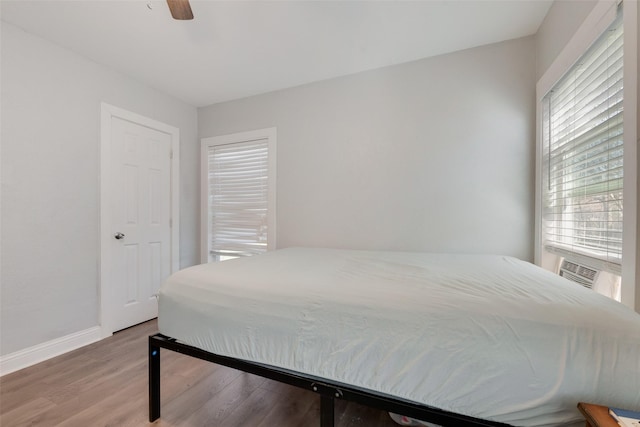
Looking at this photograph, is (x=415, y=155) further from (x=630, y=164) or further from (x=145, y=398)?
(x=145, y=398)

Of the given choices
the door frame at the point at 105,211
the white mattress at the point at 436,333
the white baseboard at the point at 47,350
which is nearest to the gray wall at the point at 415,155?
the white mattress at the point at 436,333

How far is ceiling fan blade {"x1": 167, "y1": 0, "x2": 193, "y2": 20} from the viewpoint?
128 centimetres

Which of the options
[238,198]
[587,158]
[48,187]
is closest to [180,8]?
[48,187]

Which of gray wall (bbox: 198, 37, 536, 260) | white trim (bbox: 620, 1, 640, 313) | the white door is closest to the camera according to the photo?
white trim (bbox: 620, 1, 640, 313)

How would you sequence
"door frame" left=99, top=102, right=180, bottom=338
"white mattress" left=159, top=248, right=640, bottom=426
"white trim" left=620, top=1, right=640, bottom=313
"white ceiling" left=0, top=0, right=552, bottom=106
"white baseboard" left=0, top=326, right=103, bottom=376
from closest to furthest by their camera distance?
"white mattress" left=159, top=248, right=640, bottom=426 → "white trim" left=620, top=1, right=640, bottom=313 → "white ceiling" left=0, top=0, right=552, bottom=106 → "white baseboard" left=0, top=326, right=103, bottom=376 → "door frame" left=99, top=102, right=180, bottom=338

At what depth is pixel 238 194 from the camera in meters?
3.12

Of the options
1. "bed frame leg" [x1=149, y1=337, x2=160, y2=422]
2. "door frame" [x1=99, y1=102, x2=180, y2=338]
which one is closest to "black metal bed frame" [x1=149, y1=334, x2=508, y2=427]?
"bed frame leg" [x1=149, y1=337, x2=160, y2=422]

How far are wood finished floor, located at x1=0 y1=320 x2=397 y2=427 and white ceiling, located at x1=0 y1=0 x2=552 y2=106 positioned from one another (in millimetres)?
2486

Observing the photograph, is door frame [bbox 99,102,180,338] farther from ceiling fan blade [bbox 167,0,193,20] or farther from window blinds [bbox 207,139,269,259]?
ceiling fan blade [bbox 167,0,193,20]

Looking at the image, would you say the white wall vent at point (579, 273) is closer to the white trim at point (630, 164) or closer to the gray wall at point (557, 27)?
the white trim at point (630, 164)

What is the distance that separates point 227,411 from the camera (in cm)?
144

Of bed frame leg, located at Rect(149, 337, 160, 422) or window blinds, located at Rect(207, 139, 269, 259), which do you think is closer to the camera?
bed frame leg, located at Rect(149, 337, 160, 422)

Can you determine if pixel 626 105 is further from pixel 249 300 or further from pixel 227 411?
pixel 227 411

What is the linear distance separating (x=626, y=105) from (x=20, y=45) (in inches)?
143
